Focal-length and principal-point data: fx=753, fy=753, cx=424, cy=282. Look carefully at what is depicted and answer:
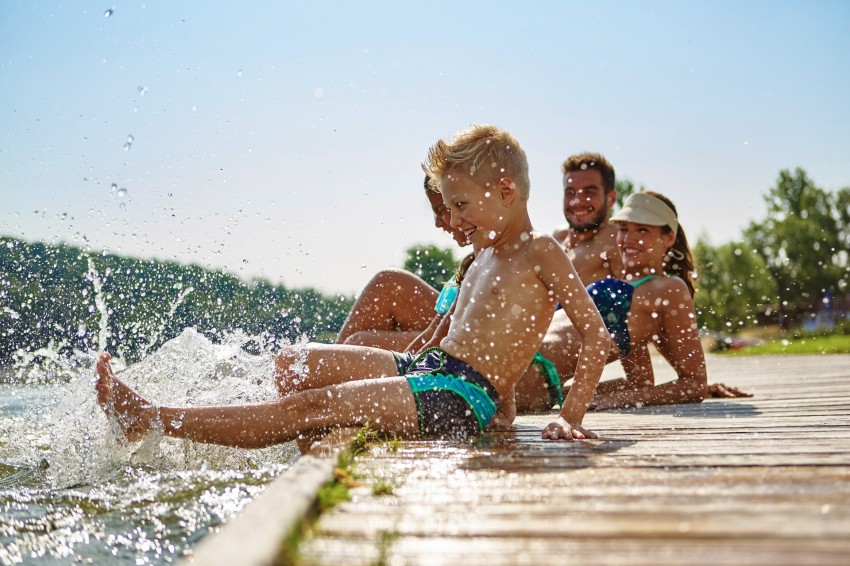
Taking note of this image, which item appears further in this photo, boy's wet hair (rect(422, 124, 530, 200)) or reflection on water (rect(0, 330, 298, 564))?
boy's wet hair (rect(422, 124, 530, 200))

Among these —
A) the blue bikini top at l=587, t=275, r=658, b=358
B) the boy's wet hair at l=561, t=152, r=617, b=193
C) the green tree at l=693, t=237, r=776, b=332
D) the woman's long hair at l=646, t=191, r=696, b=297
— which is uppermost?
the green tree at l=693, t=237, r=776, b=332

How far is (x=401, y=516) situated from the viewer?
1.81 metres

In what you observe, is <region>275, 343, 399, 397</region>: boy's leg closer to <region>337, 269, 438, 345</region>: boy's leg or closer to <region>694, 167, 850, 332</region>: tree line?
<region>337, 269, 438, 345</region>: boy's leg

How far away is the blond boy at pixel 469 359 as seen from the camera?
322 centimetres

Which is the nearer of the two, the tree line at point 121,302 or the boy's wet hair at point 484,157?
the boy's wet hair at point 484,157

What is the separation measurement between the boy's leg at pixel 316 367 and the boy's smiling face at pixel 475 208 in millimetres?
837

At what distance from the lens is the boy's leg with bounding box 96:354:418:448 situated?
3186 mm

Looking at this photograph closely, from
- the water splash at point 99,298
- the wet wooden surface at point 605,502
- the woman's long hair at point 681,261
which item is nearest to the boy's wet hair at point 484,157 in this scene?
the wet wooden surface at point 605,502

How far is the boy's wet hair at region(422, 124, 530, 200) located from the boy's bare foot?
172cm

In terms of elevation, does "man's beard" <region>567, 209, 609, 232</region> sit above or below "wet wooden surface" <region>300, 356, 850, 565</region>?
above

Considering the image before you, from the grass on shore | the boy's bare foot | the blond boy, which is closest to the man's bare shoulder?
the blond boy

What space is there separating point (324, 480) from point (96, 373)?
172cm

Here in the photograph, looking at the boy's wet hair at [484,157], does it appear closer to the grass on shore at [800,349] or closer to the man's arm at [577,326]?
the man's arm at [577,326]

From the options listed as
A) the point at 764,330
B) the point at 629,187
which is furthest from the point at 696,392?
the point at 764,330
